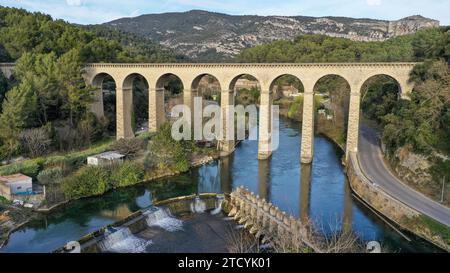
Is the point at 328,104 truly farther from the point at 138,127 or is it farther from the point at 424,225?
the point at 424,225

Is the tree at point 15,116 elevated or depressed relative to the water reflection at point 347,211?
elevated

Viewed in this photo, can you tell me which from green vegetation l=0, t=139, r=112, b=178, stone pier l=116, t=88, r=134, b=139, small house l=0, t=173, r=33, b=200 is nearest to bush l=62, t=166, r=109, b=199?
green vegetation l=0, t=139, r=112, b=178

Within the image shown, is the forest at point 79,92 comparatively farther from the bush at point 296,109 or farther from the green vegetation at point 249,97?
the green vegetation at point 249,97

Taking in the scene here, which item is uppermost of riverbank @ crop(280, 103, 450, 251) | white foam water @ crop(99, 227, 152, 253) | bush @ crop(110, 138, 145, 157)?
bush @ crop(110, 138, 145, 157)

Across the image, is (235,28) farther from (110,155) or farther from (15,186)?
(15,186)

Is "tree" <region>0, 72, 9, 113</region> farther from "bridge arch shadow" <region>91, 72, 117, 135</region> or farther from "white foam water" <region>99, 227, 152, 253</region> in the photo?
"white foam water" <region>99, 227, 152, 253</region>

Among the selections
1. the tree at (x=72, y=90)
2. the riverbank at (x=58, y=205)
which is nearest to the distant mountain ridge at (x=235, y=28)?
the tree at (x=72, y=90)

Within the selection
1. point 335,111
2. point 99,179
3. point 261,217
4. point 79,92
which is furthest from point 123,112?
point 335,111
